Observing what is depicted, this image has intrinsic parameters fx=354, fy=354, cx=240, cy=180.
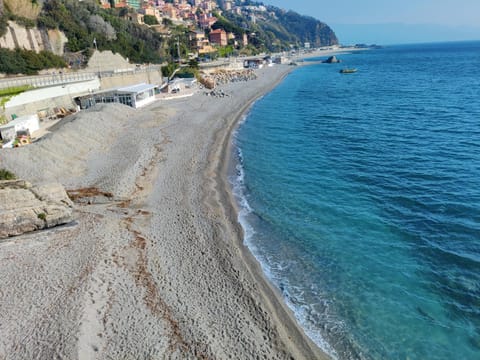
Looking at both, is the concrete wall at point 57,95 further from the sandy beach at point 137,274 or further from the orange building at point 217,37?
the orange building at point 217,37

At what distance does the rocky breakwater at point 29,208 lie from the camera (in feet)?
48.6

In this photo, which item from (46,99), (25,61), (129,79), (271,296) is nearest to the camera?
(271,296)

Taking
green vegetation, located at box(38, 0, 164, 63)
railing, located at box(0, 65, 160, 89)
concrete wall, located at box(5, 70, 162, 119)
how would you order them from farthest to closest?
green vegetation, located at box(38, 0, 164, 63), railing, located at box(0, 65, 160, 89), concrete wall, located at box(5, 70, 162, 119)

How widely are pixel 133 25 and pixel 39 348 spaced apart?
85874 millimetres

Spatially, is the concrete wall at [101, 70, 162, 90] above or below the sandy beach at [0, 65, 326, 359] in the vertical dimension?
above

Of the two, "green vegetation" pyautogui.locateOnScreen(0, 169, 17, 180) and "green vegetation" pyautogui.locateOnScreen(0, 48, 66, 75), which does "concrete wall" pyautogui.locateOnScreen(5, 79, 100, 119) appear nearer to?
"green vegetation" pyautogui.locateOnScreen(0, 48, 66, 75)

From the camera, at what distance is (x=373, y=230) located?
53.9ft

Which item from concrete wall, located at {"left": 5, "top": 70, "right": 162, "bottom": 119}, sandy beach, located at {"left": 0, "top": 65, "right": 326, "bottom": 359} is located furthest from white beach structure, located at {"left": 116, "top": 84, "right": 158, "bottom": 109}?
sandy beach, located at {"left": 0, "top": 65, "right": 326, "bottom": 359}

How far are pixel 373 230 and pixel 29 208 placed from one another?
1535cm

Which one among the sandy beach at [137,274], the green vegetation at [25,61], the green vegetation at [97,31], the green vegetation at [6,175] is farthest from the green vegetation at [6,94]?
the green vegetation at [97,31]

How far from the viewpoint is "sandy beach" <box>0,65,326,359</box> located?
10.0 m

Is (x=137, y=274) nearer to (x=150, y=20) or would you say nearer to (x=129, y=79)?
(x=129, y=79)

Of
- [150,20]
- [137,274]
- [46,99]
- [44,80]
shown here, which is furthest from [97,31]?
[137,274]

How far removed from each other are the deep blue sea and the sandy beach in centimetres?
140
